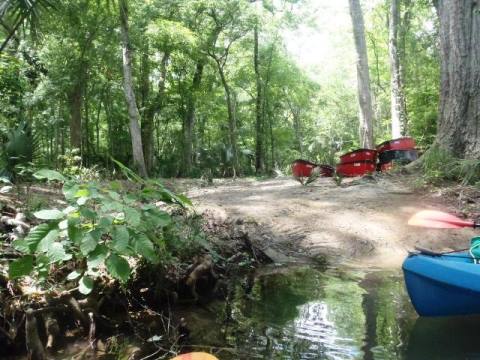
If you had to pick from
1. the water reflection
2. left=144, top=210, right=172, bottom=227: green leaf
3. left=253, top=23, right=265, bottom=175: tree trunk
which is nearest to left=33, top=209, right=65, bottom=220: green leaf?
left=144, top=210, right=172, bottom=227: green leaf

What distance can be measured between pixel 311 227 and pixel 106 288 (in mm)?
3908

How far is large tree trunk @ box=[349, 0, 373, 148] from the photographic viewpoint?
13719 millimetres

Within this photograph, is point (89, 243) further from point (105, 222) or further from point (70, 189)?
point (70, 189)

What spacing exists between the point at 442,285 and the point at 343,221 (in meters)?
3.51

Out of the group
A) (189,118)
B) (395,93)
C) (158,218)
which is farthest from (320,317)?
(189,118)

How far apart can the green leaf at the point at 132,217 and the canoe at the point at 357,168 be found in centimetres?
889

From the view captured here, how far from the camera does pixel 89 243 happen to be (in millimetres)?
2656

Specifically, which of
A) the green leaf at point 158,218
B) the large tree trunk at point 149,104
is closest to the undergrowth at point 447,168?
the green leaf at point 158,218

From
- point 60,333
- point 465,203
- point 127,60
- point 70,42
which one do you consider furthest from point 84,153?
point 60,333

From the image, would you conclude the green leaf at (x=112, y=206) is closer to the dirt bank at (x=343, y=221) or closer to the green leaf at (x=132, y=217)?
the green leaf at (x=132, y=217)

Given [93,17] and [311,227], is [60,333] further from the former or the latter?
[93,17]

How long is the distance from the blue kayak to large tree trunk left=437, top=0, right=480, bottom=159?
5450 millimetres

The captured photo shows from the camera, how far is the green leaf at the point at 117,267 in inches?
106

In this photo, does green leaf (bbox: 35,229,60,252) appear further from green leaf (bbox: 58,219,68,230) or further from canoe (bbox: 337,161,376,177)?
canoe (bbox: 337,161,376,177)
